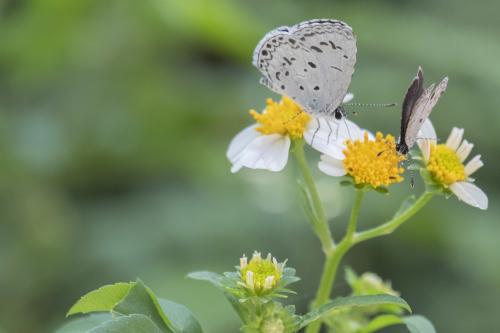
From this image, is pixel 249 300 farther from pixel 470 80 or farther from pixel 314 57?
pixel 470 80

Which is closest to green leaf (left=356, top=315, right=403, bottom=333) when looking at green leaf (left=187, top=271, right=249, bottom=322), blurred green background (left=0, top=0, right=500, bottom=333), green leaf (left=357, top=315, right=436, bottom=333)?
green leaf (left=357, top=315, right=436, bottom=333)

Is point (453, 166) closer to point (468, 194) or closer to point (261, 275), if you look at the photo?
point (468, 194)

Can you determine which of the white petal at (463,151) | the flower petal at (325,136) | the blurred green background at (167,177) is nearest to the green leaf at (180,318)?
the flower petal at (325,136)

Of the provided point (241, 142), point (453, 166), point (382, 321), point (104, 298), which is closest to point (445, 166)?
point (453, 166)

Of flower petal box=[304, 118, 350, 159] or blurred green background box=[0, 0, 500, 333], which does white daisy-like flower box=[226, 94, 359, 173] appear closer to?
flower petal box=[304, 118, 350, 159]

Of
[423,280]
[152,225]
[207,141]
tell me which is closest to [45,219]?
[152,225]
